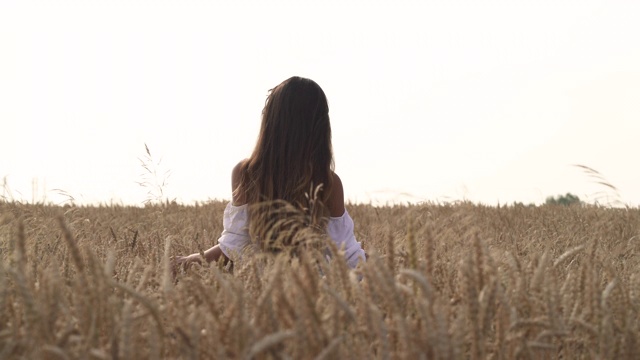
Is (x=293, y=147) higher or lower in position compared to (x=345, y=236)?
higher

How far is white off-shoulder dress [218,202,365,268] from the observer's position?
3.93 m

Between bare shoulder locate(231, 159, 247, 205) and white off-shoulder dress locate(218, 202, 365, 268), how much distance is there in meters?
0.03

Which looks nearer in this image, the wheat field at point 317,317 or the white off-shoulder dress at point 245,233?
the wheat field at point 317,317

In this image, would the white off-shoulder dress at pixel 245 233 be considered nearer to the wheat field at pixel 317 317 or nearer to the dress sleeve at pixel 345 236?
the dress sleeve at pixel 345 236

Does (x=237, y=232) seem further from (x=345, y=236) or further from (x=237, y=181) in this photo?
(x=345, y=236)

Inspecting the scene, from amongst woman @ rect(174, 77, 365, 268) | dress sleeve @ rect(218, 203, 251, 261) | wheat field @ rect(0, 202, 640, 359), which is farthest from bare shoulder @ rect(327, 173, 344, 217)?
wheat field @ rect(0, 202, 640, 359)

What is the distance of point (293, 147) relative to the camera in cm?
381

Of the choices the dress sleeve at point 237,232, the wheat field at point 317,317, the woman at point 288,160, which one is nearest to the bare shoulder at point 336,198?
the woman at point 288,160

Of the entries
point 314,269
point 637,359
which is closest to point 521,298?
point 637,359

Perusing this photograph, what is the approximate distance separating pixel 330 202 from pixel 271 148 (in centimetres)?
46

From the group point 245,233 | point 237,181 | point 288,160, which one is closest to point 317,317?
point 288,160

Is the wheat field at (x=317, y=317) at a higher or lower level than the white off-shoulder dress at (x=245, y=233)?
lower

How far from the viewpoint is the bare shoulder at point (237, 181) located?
3.98 meters

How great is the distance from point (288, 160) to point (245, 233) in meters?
0.49
